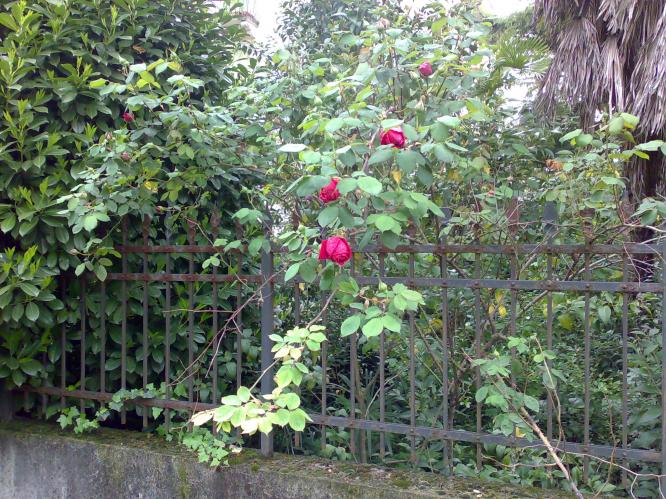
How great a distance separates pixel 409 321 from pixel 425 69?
1.21m

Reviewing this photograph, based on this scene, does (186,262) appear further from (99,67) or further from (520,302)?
(520,302)

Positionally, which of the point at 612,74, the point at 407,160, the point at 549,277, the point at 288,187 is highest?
the point at 612,74

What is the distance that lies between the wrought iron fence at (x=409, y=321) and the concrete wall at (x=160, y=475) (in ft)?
0.45

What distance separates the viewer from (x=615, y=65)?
5.33m

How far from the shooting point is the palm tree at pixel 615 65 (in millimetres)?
4949

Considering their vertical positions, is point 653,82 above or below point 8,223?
above

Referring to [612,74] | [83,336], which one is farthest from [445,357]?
[612,74]

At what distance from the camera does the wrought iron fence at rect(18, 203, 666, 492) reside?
107 inches

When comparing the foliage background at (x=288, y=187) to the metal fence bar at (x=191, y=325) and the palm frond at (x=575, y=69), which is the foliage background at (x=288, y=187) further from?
the palm frond at (x=575, y=69)

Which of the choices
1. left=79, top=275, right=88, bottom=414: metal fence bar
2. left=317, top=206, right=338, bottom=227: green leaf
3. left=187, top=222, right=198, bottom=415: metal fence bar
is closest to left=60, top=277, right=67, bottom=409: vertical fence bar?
left=79, top=275, right=88, bottom=414: metal fence bar

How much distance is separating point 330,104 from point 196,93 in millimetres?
1154

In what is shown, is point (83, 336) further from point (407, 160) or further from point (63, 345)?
point (407, 160)

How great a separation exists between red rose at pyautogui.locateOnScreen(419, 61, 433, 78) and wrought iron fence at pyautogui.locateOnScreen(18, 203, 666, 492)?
0.77 meters

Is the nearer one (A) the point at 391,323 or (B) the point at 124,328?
(A) the point at 391,323
